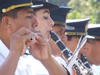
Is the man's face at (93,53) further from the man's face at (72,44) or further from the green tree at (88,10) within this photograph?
the green tree at (88,10)

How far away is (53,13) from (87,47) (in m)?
1.42

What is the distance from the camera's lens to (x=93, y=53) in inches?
272

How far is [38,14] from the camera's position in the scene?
4.61 metres

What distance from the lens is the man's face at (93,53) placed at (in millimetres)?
6840

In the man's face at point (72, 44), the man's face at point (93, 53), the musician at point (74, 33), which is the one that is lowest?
the man's face at point (93, 53)

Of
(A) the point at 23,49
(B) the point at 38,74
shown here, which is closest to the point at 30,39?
(A) the point at 23,49

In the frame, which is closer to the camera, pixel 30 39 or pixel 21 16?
pixel 30 39

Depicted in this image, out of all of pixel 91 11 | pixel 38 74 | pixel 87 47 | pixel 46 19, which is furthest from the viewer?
pixel 91 11

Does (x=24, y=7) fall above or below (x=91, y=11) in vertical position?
above

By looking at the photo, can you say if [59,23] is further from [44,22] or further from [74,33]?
[44,22]

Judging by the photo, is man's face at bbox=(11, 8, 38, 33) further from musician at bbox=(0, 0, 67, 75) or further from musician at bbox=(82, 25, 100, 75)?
musician at bbox=(82, 25, 100, 75)

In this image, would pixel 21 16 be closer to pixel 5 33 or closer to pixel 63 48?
pixel 5 33

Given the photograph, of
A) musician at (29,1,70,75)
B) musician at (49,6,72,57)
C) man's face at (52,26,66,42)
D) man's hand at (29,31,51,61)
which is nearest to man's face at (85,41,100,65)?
musician at (49,6,72,57)

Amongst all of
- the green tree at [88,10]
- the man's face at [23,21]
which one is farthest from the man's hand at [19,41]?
Answer: the green tree at [88,10]
